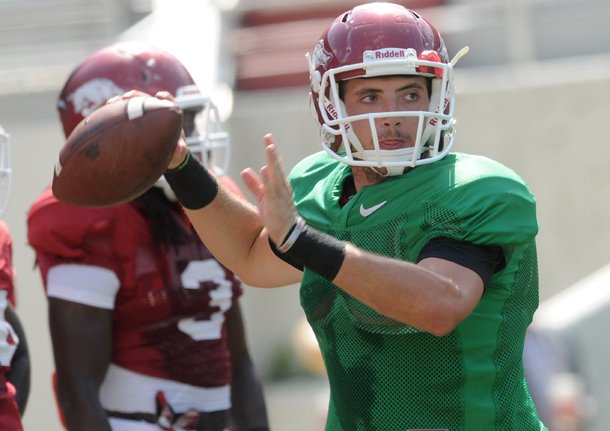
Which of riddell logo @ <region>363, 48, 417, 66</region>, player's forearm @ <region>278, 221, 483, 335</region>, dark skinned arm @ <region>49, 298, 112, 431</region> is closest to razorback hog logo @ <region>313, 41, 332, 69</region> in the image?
riddell logo @ <region>363, 48, 417, 66</region>

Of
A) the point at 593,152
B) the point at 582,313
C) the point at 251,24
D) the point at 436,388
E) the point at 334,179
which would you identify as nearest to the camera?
the point at 436,388

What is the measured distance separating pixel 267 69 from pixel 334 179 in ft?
16.3

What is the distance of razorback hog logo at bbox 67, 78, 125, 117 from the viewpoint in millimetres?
3971

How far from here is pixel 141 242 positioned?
12.5ft

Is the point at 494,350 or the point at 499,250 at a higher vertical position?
the point at 499,250

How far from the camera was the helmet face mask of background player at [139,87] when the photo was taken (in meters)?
3.96

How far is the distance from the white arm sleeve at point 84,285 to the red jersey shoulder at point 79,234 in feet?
0.08

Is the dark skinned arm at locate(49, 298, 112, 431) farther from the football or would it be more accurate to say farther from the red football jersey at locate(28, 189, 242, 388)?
the football

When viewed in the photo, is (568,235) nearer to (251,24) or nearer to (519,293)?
(251,24)

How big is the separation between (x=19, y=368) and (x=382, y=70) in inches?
55.5

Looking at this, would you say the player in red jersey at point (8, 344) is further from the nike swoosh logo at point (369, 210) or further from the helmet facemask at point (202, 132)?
the nike swoosh logo at point (369, 210)

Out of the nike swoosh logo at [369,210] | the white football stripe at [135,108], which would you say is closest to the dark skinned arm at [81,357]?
the white football stripe at [135,108]

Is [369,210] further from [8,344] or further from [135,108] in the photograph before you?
[8,344]

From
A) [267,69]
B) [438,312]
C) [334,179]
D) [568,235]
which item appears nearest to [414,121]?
[334,179]
